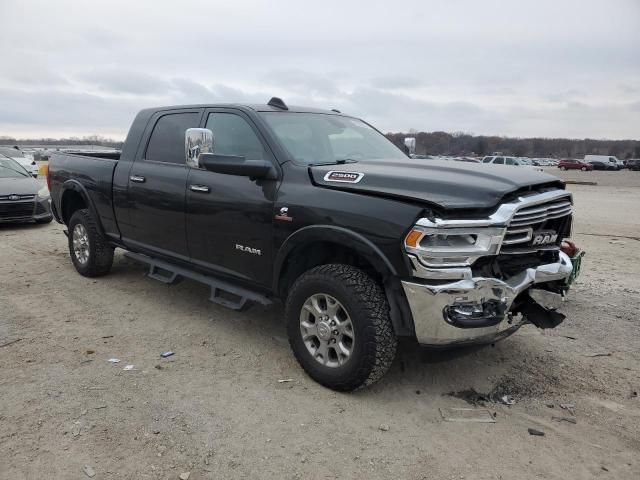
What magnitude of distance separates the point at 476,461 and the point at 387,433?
1.71 feet

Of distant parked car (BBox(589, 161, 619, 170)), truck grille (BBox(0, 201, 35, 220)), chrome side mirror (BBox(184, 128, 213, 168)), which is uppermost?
chrome side mirror (BBox(184, 128, 213, 168))

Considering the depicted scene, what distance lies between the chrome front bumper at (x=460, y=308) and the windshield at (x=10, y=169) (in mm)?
10062

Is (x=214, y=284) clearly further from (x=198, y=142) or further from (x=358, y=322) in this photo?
(x=358, y=322)

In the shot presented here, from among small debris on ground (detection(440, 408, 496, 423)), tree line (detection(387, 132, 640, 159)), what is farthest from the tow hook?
tree line (detection(387, 132, 640, 159))

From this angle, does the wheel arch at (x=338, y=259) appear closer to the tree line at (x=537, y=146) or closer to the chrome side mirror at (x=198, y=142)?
the chrome side mirror at (x=198, y=142)

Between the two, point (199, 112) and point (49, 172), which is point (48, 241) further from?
point (199, 112)

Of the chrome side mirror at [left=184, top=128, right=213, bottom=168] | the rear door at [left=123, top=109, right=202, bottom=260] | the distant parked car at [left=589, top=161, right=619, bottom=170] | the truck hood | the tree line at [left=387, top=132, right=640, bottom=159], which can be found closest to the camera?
the truck hood

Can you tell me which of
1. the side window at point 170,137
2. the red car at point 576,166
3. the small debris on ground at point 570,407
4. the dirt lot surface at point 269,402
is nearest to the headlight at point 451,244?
the dirt lot surface at point 269,402

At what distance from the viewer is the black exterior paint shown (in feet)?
10.4

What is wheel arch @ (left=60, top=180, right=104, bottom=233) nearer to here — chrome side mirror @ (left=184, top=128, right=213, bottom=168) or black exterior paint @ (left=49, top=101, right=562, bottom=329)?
black exterior paint @ (left=49, top=101, right=562, bottom=329)

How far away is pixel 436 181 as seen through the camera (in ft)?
10.7

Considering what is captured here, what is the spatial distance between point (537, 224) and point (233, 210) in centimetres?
223

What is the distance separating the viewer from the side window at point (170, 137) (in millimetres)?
4844

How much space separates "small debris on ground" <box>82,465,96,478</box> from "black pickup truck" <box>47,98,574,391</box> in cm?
149
